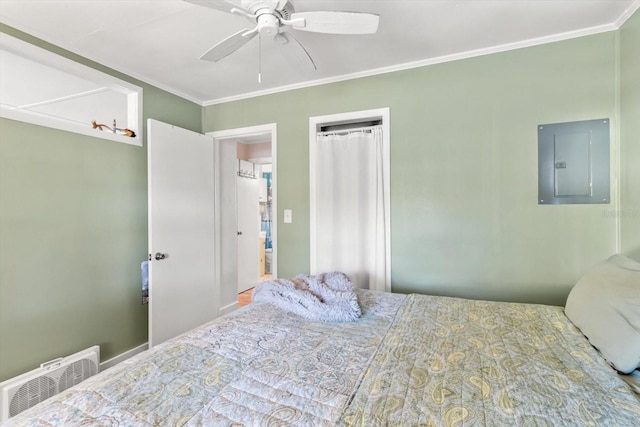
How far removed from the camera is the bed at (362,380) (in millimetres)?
826

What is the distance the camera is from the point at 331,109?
2.78 meters

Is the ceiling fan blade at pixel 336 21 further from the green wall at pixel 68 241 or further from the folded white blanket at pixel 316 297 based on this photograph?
the green wall at pixel 68 241

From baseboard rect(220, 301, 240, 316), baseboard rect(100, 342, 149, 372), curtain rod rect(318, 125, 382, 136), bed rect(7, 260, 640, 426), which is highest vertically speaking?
curtain rod rect(318, 125, 382, 136)

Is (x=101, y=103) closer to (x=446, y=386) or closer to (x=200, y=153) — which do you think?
(x=200, y=153)

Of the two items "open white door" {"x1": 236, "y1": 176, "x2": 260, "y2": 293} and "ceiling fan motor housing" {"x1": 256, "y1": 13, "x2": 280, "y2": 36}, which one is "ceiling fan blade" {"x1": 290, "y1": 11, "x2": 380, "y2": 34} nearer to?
"ceiling fan motor housing" {"x1": 256, "y1": 13, "x2": 280, "y2": 36}

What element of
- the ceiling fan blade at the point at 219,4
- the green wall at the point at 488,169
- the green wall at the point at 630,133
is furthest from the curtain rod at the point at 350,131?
the green wall at the point at 630,133

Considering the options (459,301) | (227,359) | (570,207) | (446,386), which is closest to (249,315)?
(227,359)

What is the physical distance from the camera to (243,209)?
4.56m

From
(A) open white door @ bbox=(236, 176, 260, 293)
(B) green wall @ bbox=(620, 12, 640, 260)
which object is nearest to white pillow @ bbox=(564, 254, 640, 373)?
(B) green wall @ bbox=(620, 12, 640, 260)

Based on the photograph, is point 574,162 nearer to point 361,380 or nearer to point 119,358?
point 361,380

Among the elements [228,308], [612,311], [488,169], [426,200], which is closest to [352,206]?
[426,200]

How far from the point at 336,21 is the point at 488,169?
63.4 inches

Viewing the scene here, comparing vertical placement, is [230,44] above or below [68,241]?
above

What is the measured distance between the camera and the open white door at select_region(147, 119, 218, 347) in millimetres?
2566
